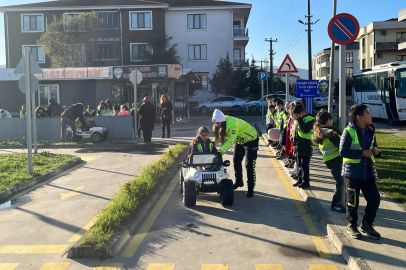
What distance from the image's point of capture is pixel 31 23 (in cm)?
4378

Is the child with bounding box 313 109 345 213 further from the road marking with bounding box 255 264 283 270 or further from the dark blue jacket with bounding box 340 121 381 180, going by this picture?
the road marking with bounding box 255 264 283 270

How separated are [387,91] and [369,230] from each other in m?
20.1

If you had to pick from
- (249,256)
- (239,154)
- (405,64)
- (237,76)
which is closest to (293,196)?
(239,154)

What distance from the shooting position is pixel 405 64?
2248 cm

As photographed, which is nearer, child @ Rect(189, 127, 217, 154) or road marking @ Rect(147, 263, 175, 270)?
road marking @ Rect(147, 263, 175, 270)

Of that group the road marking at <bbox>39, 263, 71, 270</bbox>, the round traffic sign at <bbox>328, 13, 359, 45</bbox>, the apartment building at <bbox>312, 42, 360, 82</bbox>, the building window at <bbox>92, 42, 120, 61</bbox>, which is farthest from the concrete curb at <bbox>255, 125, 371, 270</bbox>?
the apartment building at <bbox>312, 42, 360, 82</bbox>

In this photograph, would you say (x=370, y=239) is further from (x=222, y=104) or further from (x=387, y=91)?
(x=222, y=104)

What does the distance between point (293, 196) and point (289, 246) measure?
2.74m

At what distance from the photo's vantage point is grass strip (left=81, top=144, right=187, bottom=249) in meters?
5.23

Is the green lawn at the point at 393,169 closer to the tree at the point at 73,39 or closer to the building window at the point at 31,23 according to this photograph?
the tree at the point at 73,39

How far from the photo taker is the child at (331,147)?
641 cm

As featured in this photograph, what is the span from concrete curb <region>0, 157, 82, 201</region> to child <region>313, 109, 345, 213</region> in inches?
243

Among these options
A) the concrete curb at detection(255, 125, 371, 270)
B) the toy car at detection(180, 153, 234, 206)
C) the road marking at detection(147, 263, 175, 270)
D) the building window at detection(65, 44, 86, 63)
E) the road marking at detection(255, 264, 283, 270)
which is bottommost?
the road marking at detection(147, 263, 175, 270)

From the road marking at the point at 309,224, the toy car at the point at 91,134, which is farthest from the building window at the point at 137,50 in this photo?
the road marking at the point at 309,224
